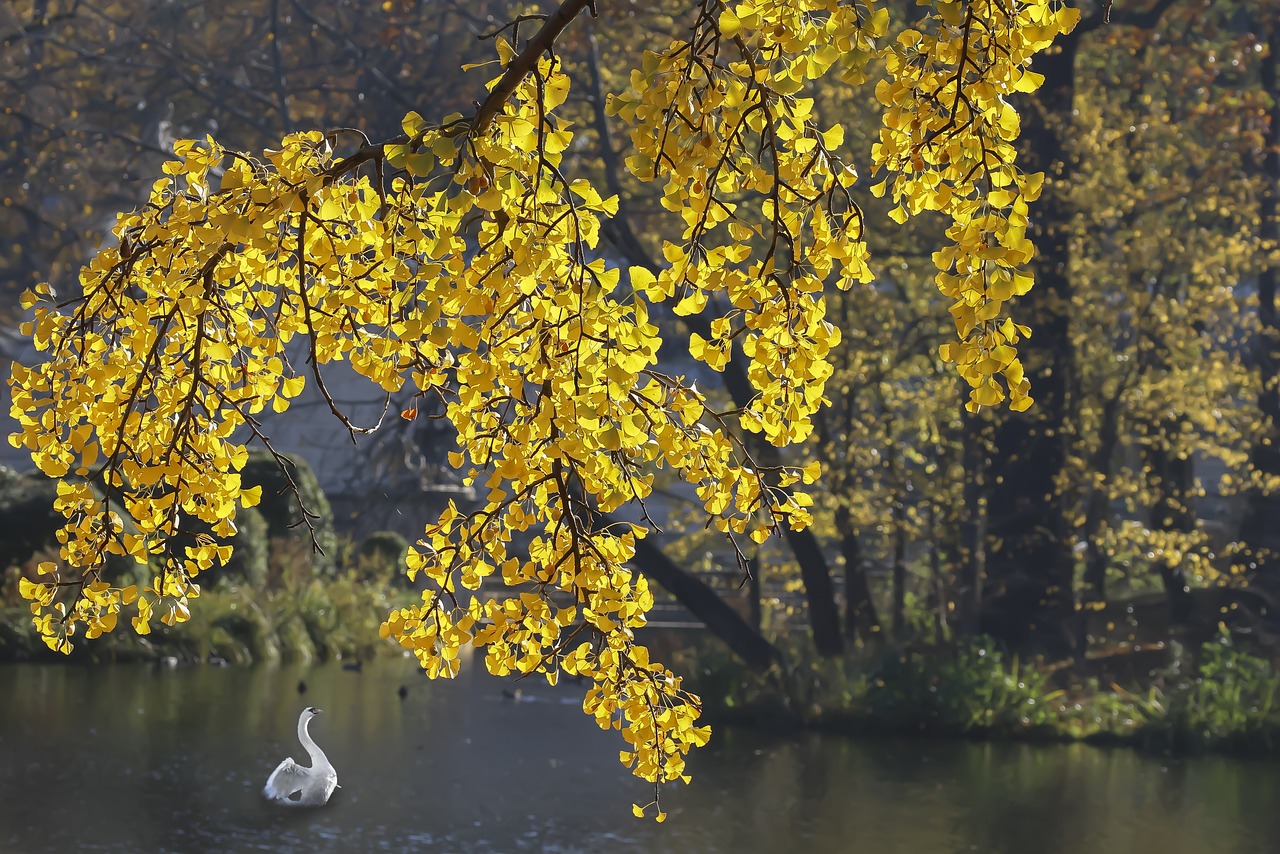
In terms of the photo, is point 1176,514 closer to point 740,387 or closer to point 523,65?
point 740,387

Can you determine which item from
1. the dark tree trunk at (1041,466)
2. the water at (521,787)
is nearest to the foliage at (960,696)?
the water at (521,787)

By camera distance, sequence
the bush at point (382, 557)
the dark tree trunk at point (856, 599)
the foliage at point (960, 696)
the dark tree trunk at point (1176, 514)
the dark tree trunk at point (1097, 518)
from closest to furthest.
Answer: the foliage at point (960, 696) < the dark tree trunk at point (1097, 518) < the dark tree trunk at point (856, 599) < the dark tree trunk at point (1176, 514) < the bush at point (382, 557)

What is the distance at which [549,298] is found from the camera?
318 centimetres

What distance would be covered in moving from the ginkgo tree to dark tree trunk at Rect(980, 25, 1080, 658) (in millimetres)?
10709

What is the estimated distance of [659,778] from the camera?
4.16 meters

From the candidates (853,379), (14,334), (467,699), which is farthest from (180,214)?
(14,334)

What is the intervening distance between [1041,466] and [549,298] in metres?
12.2

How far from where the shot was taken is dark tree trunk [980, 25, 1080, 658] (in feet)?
46.3

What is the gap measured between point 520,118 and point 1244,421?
42.8ft

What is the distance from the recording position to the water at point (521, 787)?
10.1 metres

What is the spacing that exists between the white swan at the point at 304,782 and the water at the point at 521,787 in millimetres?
95

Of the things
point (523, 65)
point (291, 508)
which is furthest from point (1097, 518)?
point (523, 65)

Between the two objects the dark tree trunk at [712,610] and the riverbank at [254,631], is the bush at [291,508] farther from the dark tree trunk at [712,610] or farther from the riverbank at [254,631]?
the dark tree trunk at [712,610]

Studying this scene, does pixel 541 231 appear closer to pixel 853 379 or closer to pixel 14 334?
pixel 853 379
